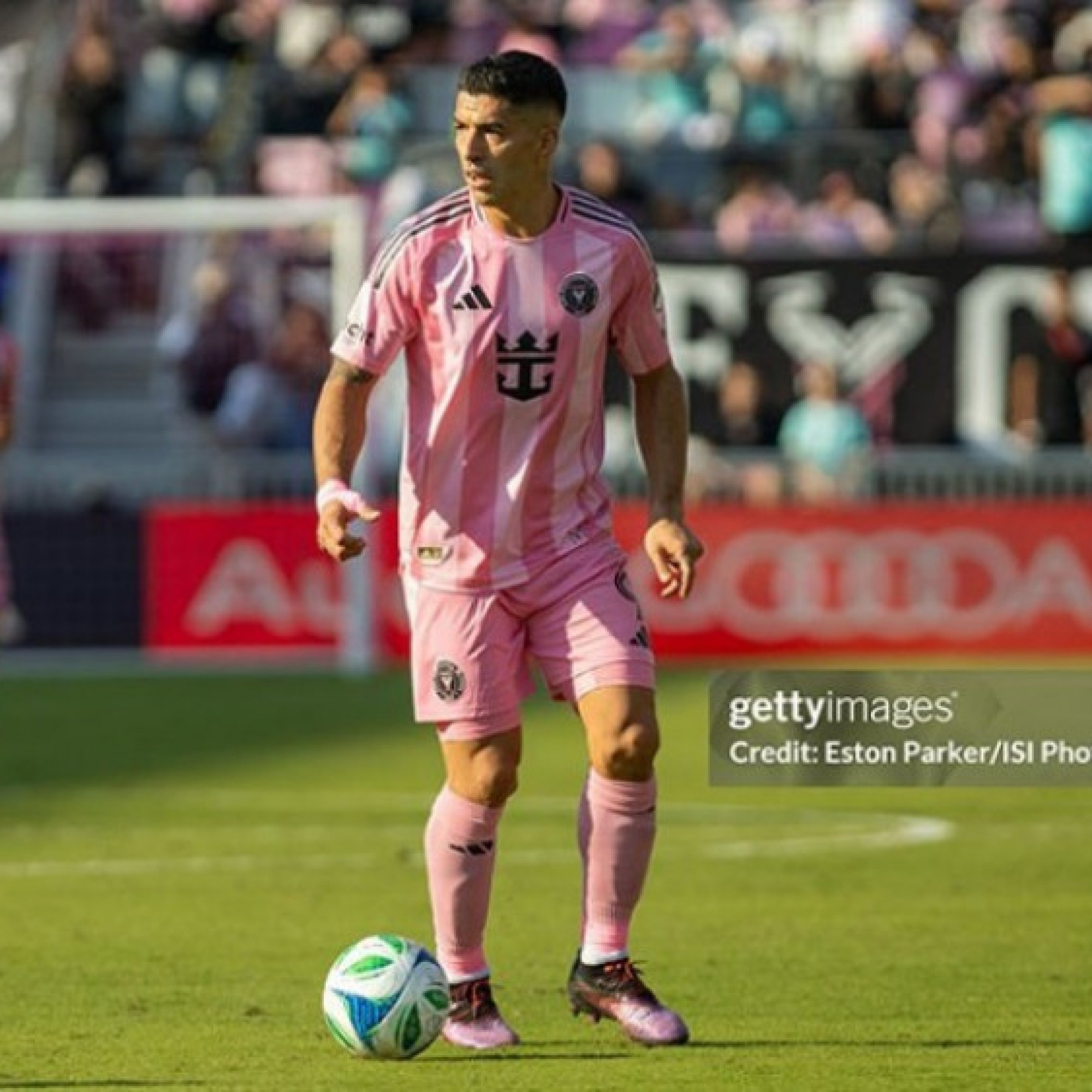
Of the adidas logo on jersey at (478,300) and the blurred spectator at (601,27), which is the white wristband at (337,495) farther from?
the blurred spectator at (601,27)

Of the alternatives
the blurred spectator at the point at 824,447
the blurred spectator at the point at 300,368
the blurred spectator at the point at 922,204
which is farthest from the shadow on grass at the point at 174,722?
the blurred spectator at the point at 922,204

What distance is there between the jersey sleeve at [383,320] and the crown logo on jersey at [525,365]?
23 centimetres

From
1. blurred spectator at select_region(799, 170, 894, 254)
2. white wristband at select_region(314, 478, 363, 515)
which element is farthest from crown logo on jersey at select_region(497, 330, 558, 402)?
blurred spectator at select_region(799, 170, 894, 254)

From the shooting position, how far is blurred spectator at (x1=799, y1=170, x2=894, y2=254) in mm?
23891

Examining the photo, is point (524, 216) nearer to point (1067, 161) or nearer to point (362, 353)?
point (362, 353)

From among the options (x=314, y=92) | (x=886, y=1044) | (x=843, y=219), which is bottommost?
(x=886, y=1044)

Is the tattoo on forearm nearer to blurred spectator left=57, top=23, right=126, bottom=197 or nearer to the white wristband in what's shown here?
the white wristband

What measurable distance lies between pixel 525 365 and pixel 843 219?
16302mm

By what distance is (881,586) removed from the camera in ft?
72.1

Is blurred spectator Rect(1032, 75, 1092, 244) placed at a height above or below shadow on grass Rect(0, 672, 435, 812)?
above

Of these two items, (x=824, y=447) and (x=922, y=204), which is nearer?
(x=824, y=447)

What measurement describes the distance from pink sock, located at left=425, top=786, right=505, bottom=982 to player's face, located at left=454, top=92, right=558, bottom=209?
4.71 ft

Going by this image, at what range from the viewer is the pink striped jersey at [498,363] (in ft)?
26.8

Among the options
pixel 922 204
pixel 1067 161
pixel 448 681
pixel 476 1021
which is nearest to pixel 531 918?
pixel 476 1021
